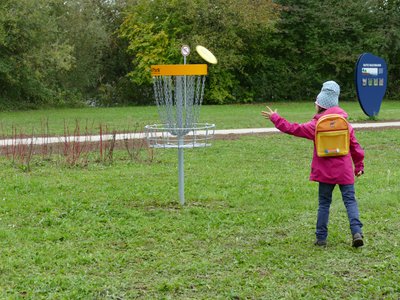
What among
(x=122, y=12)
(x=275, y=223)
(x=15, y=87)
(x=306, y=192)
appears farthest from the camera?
(x=122, y=12)

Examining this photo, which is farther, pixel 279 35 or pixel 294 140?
pixel 279 35

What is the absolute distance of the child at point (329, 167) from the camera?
5848 mm

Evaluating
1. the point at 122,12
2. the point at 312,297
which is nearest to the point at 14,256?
the point at 312,297

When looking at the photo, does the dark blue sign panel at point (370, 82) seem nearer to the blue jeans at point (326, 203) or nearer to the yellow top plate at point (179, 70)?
the yellow top plate at point (179, 70)

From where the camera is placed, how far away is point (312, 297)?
458 cm

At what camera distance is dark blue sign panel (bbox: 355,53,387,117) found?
66.5ft

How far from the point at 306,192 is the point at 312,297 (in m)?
4.06

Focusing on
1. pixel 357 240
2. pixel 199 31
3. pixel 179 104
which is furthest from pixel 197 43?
pixel 357 240

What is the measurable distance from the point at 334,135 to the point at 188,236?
5.69 feet

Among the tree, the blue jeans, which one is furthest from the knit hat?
the tree

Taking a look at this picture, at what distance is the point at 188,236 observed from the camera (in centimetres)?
629

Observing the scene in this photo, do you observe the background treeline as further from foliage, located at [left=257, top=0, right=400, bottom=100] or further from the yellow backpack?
the yellow backpack

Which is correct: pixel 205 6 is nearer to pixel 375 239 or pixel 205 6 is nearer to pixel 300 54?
pixel 300 54

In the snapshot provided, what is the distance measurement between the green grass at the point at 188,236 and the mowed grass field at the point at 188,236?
0.01 metres
